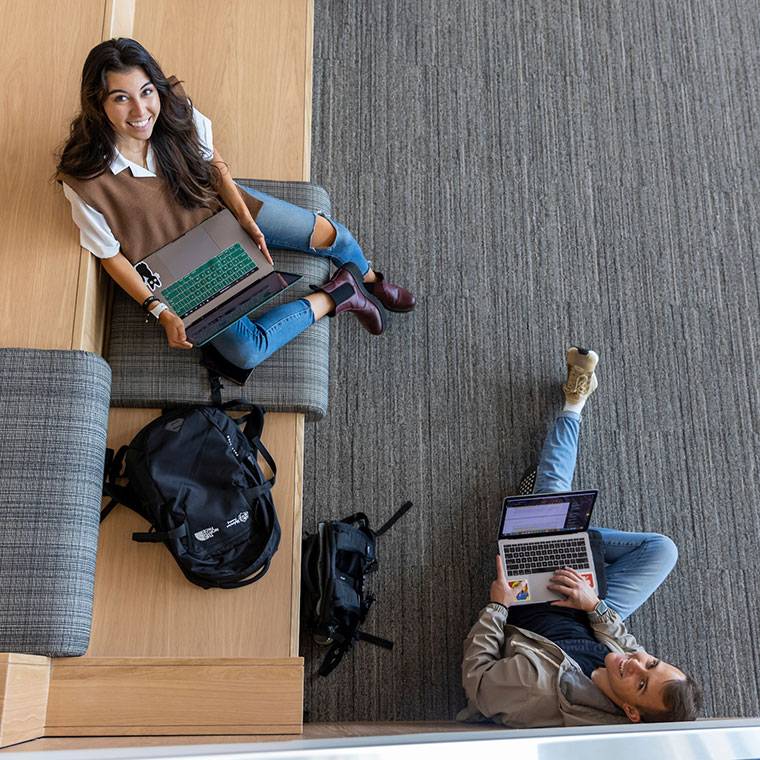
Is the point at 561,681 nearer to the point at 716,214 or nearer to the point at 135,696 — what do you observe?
the point at 135,696

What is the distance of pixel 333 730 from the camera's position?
190cm

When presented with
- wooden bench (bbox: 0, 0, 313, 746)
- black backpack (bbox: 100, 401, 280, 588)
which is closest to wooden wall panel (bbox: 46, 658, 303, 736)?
wooden bench (bbox: 0, 0, 313, 746)

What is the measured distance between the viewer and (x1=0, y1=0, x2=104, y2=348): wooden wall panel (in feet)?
6.31

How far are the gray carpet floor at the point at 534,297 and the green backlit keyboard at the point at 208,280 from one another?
2.09 ft

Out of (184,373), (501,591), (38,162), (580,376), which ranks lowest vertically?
(501,591)

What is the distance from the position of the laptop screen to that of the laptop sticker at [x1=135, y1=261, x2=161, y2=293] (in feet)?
3.79

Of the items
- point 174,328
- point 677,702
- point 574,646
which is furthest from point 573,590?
point 174,328

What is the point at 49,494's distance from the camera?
5.89 ft

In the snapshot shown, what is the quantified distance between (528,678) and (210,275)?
4.32ft

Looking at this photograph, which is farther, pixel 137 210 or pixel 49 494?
pixel 137 210

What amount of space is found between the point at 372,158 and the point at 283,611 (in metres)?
1.65

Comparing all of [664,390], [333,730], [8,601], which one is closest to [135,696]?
[8,601]

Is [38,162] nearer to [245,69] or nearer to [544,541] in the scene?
[245,69]

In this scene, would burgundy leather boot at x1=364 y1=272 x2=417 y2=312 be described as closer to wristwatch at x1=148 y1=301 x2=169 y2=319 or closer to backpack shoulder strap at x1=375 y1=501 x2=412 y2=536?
backpack shoulder strap at x1=375 y1=501 x2=412 y2=536
